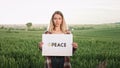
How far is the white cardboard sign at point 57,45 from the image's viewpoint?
341 cm

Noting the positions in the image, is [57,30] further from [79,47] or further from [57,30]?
[79,47]

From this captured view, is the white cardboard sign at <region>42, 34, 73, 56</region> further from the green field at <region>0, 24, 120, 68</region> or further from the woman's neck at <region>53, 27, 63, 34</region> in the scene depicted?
the green field at <region>0, 24, 120, 68</region>

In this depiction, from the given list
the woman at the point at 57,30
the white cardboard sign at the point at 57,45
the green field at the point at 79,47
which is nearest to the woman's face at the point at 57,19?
the woman at the point at 57,30

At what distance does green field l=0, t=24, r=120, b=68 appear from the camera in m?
4.41

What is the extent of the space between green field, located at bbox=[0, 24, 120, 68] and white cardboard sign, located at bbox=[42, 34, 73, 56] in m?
0.89

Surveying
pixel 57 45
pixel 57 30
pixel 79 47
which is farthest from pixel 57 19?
pixel 79 47

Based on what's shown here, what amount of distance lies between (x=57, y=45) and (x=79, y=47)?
1267mm

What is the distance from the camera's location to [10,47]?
15.7ft

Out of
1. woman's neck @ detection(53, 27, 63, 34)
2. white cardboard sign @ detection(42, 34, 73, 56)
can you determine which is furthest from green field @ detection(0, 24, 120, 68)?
woman's neck @ detection(53, 27, 63, 34)

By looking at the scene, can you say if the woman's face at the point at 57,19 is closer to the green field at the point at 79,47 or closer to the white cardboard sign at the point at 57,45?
the white cardboard sign at the point at 57,45

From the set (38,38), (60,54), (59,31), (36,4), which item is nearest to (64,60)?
(60,54)

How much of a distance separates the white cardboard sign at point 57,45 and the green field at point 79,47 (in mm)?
891

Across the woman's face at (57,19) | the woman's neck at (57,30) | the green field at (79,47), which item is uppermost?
the woman's face at (57,19)

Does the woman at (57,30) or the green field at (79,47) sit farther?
the green field at (79,47)
